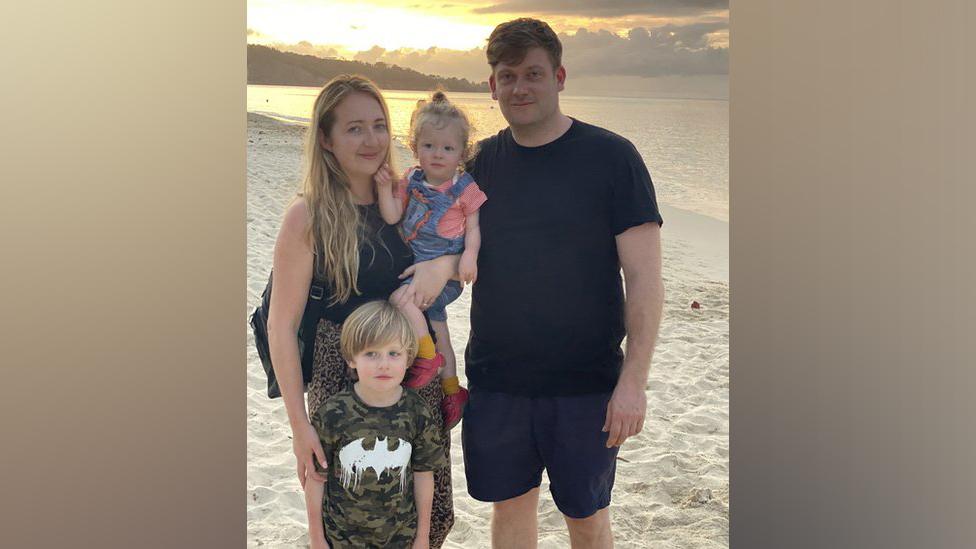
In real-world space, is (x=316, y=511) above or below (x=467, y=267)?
below

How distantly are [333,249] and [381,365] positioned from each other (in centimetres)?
28

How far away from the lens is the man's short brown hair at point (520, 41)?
2213 mm

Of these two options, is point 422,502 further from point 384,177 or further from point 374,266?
point 384,177

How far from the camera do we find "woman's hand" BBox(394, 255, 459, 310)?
209 centimetres

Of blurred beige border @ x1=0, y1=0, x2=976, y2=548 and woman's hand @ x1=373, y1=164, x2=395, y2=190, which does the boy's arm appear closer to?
blurred beige border @ x1=0, y1=0, x2=976, y2=548

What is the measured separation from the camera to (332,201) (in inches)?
79.1

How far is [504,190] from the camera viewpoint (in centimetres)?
221

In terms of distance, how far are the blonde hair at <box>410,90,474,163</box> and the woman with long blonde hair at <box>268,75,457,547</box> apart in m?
0.08
